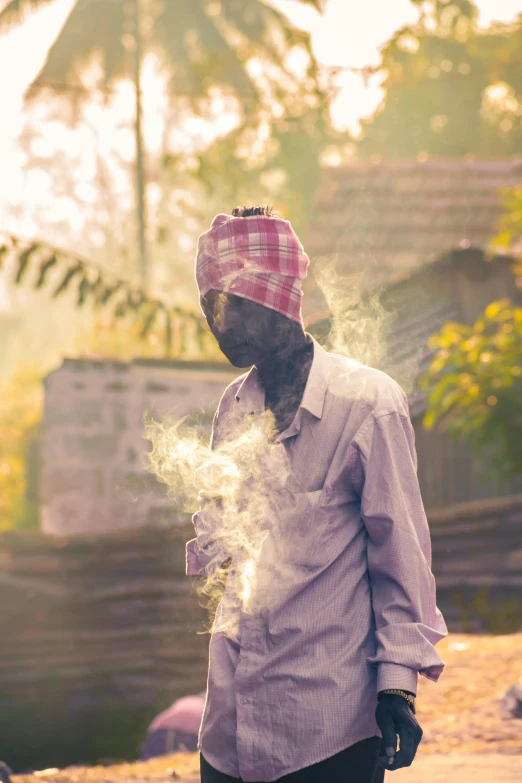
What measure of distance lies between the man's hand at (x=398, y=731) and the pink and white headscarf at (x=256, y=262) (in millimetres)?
987

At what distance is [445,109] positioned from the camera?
2984 cm

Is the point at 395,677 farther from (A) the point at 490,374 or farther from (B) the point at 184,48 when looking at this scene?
(B) the point at 184,48

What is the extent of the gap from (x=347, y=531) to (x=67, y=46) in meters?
24.1

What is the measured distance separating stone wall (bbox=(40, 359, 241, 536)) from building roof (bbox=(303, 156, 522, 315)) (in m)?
3.81

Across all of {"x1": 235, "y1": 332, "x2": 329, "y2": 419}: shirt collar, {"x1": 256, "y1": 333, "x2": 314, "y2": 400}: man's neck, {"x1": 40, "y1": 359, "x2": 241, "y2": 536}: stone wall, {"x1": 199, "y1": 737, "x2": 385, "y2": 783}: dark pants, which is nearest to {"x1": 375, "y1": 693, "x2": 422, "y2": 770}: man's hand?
{"x1": 199, "y1": 737, "x2": 385, "y2": 783}: dark pants

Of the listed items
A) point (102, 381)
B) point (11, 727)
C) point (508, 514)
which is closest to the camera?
point (11, 727)

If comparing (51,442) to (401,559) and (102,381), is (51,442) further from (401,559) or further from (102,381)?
(401,559)

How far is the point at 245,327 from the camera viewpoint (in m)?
2.52

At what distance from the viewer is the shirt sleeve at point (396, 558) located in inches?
88.7

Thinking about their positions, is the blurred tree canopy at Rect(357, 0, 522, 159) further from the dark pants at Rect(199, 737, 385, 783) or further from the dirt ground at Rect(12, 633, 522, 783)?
the dark pants at Rect(199, 737, 385, 783)

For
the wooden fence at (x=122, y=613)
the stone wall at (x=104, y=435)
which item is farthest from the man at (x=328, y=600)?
the stone wall at (x=104, y=435)

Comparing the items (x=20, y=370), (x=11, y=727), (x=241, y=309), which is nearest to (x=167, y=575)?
(x=11, y=727)

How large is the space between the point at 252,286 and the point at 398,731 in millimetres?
1124

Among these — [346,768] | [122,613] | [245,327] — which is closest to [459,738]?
[346,768]
